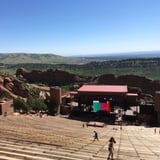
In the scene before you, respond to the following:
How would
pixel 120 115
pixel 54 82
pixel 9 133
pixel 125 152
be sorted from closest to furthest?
Answer: pixel 125 152, pixel 9 133, pixel 120 115, pixel 54 82

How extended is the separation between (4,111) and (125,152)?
28668 mm

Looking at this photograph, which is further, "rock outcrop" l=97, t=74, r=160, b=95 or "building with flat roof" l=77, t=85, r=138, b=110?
"rock outcrop" l=97, t=74, r=160, b=95

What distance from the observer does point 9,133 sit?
2148cm

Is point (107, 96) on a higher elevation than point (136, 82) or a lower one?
higher

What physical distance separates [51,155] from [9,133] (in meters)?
7.96

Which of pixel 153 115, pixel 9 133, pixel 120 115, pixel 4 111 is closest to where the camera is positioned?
pixel 9 133

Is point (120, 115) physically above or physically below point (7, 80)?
below

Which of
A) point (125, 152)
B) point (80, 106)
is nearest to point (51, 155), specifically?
point (125, 152)

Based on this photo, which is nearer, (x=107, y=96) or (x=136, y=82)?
(x=107, y=96)

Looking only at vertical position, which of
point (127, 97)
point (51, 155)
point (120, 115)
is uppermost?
point (51, 155)

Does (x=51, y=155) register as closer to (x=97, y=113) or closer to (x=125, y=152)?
(x=125, y=152)

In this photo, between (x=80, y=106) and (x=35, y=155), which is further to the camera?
(x=80, y=106)

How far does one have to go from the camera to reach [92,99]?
180ft

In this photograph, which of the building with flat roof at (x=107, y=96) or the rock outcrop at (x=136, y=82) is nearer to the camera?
the building with flat roof at (x=107, y=96)
